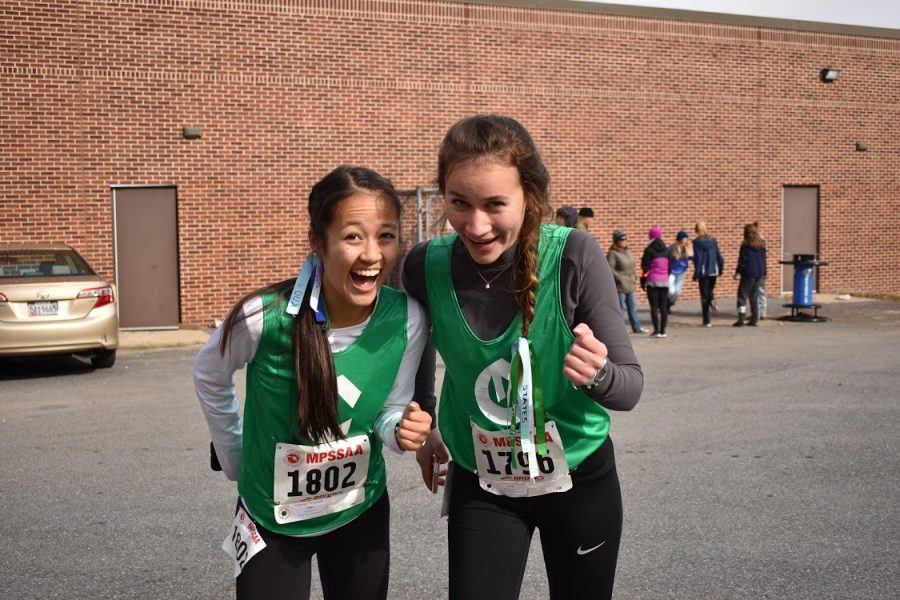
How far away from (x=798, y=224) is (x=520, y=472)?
71.8ft

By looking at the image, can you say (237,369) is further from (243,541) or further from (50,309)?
(50,309)

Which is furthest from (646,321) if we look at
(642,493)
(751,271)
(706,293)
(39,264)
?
(642,493)

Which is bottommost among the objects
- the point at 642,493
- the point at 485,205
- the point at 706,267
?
the point at 642,493

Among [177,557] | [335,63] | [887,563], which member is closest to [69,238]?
[335,63]

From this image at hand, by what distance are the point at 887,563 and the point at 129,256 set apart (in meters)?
14.5

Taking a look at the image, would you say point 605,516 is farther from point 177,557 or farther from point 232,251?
point 232,251

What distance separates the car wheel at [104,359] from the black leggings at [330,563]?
982 cm

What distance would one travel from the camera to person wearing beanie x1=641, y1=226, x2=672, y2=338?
15047mm

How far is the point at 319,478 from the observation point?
9.01 feet

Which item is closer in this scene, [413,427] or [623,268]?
[413,427]

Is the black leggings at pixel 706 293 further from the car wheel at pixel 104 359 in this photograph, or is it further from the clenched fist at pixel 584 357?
the clenched fist at pixel 584 357

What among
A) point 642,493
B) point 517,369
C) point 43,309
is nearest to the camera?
point 517,369

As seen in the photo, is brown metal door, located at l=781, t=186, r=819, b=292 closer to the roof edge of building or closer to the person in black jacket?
the roof edge of building

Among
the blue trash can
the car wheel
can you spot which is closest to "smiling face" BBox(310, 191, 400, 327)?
the car wheel
